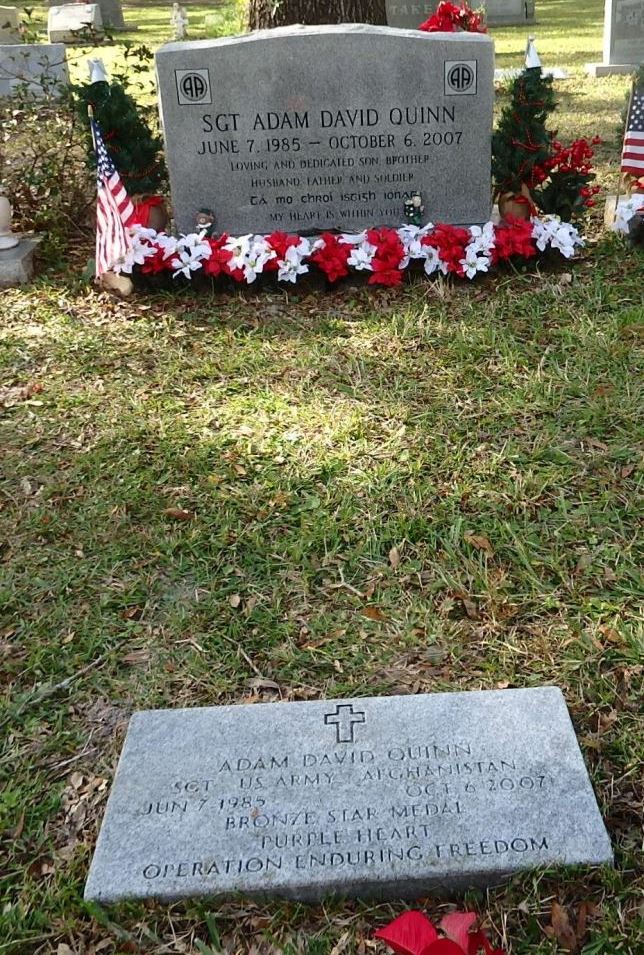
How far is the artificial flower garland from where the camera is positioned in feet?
16.4

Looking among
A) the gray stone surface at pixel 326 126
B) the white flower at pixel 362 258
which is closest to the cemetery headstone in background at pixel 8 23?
A: the gray stone surface at pixel 326 126

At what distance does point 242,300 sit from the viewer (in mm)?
5039

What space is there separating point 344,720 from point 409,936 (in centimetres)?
109

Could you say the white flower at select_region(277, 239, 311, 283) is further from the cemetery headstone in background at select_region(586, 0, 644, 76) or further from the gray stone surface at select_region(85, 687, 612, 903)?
the cemetery headstone in background at select_region(586, 0, 644, 76)

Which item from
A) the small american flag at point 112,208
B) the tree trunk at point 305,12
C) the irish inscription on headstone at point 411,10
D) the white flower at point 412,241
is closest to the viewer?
the small american flag at point 112,208

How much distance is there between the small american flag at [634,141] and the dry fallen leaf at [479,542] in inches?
135

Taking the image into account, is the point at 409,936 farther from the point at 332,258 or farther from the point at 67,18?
the point at 67,18

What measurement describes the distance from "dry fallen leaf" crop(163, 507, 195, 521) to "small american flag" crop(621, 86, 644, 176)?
151 inches

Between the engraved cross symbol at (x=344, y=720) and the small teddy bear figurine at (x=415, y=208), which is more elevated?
the small teddy bear figurine at (x=415, y=208)

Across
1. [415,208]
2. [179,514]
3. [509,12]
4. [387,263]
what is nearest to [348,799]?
[179,514]

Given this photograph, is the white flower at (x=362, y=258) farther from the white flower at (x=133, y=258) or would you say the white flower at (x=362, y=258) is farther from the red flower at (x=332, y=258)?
the white flower at (x=133, y=258)

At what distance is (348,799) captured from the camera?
198 centimetres

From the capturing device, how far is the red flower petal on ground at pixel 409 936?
1.09 metres

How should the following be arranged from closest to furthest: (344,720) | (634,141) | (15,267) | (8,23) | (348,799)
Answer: (348,799) → (344,720) → (634,141) → (15,267) → (8,23)
